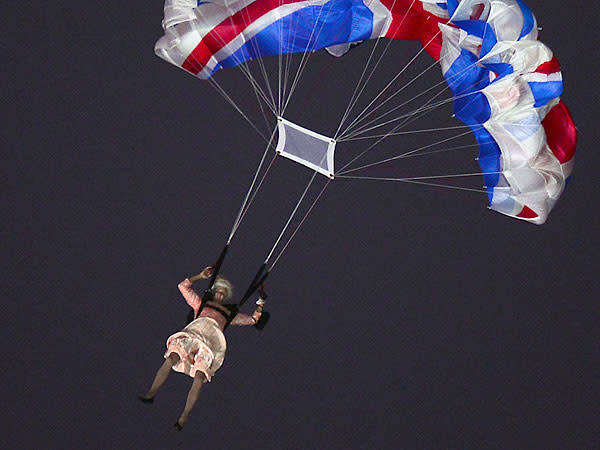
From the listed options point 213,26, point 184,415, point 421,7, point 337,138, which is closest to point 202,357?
point 184,415

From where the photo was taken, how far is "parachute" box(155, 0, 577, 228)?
548 centimetres

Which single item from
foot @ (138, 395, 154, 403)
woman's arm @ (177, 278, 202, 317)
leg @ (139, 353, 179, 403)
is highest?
woman's arm @ (177, 278, 202, 317)

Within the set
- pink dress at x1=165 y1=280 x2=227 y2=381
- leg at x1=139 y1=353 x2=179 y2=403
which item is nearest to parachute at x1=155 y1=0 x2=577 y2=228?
pink dress at x1=165 y1=280 x2=227 y2=381

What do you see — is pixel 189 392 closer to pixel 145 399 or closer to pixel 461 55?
pixel 145 399

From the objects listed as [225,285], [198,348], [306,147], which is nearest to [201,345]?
[198,348]

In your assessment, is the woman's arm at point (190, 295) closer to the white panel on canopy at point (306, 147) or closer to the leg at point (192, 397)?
the leg at point (192, 397)

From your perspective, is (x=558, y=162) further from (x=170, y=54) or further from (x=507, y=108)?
(x=170, y=54)

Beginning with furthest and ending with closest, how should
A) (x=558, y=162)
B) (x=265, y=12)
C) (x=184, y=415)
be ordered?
(x=265, y=12) < (x=558, y=162) < (x=184, y=415)

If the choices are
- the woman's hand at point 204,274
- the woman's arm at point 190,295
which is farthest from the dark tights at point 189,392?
the woman's hand at point 204,274

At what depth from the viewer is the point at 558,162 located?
5.79m

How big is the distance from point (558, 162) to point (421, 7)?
1187mm

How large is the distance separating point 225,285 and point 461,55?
1.86 m

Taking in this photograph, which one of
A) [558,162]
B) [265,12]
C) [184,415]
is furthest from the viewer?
[265,12]

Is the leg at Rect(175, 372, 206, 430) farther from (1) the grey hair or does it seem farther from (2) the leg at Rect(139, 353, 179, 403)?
(1) the grey hair
